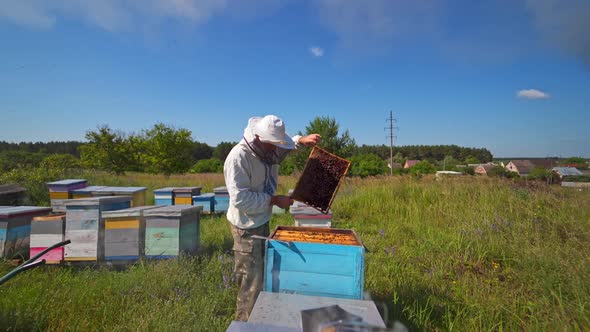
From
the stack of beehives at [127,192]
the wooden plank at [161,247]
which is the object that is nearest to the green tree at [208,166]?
the stack of beehives at [127,192]

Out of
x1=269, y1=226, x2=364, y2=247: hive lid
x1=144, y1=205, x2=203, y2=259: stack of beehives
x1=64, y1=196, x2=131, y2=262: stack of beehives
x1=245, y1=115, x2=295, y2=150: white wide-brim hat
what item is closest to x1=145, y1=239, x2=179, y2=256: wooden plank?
x1=144, y1=205, x2=203, y2=259: stack of beehives

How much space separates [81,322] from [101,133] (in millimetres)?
26971

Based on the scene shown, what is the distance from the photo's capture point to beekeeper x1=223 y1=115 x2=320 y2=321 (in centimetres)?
248

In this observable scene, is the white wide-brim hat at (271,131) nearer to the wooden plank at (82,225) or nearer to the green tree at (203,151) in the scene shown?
the wooden plank at (82,225)

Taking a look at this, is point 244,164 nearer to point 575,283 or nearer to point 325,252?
point 325,252

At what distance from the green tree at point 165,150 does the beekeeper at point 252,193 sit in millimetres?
25387

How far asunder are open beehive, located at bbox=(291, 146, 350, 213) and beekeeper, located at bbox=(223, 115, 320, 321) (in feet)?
0.91

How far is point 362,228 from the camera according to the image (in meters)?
6.47

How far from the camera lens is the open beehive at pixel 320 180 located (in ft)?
9.20

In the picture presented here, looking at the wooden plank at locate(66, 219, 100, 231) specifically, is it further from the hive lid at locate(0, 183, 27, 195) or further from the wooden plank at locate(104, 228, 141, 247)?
the hive lid at locate(0, 183, 27, 195)

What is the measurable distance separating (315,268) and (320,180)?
1.06 metres

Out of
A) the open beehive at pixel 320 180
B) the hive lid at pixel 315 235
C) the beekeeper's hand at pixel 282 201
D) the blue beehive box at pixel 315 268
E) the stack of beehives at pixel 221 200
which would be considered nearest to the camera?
the blue beehive box at pixel 315 268

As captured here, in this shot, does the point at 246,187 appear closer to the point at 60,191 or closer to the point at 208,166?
the point at 60,191

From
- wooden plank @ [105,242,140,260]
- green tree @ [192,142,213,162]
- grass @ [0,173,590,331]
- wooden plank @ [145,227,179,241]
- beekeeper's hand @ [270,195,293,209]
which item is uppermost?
green tree @ [192,142,213,162]
